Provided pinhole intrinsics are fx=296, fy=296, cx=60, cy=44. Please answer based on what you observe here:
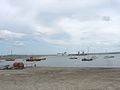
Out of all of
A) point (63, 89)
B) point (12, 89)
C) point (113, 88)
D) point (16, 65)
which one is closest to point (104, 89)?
point (113, 88)

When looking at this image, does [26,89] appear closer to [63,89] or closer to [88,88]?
[63,89]

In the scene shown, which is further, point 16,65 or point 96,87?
point 16,65

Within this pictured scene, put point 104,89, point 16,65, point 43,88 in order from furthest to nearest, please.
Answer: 1. point 16,65
2. point 43,88
3. point 104,89

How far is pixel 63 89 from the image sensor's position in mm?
25922

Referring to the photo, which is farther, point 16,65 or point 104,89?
point 16,65

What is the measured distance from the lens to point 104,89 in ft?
83.5

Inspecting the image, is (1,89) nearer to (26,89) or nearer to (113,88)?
(26,89)

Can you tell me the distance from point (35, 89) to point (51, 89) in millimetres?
1486

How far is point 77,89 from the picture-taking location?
25797mm

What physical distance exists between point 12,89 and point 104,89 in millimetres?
8218

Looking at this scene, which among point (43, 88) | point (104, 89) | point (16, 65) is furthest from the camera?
point (16, 65)

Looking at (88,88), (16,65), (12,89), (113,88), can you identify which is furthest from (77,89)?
(16,65)

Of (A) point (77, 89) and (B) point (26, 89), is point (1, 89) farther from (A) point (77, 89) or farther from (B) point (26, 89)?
(A) point (77, 89)

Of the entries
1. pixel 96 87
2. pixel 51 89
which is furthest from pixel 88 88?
pixel 51 89
